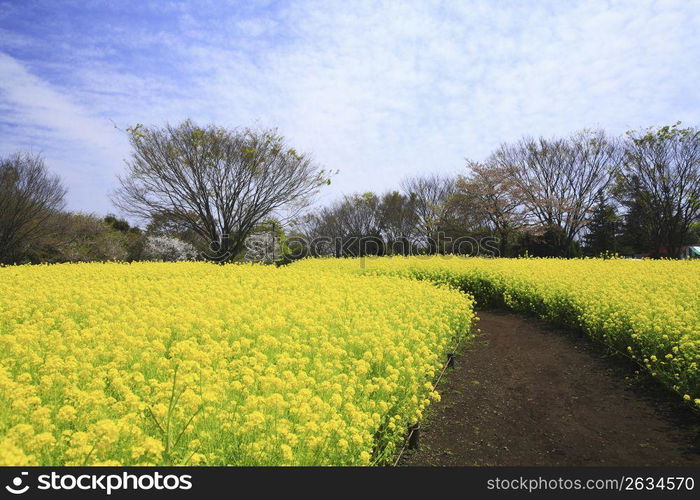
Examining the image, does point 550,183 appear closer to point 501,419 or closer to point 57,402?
point 501,419

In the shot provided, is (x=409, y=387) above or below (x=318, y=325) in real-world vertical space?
below

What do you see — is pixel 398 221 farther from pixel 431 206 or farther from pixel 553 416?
pixel 553 416

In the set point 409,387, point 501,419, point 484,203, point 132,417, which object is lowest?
point 501,419

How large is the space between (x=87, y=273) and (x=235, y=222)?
14.6 m

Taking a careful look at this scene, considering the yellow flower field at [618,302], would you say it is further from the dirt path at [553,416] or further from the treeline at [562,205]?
the treeline at [562,205]

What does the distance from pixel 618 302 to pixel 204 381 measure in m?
8.37

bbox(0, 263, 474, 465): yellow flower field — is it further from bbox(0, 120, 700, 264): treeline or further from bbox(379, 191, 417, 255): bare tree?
bbox(379, 191, 417, 255): bare tree

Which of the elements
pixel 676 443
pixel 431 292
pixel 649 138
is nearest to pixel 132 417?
pixel 676 443

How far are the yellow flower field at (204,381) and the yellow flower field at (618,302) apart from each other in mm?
3152

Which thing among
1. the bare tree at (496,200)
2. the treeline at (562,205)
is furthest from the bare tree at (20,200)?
the bare tree at (496,200)

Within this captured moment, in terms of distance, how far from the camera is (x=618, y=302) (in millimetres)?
8852

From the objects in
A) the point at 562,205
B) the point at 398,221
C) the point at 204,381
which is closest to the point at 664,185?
the point at 562,205

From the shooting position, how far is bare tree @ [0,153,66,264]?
23438mm

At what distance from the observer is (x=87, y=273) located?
11.8m
